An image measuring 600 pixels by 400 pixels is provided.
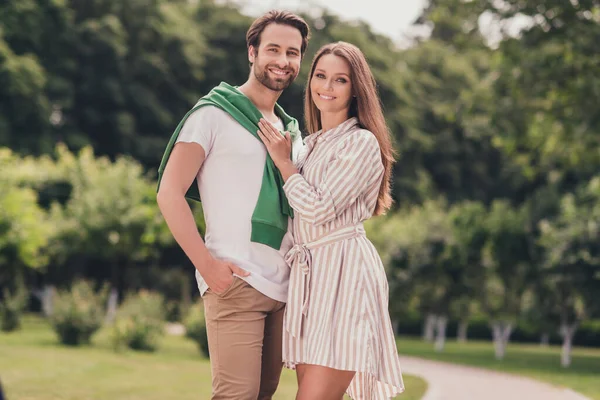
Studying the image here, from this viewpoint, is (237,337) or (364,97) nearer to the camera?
(237,337)

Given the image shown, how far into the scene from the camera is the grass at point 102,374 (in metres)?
11.9

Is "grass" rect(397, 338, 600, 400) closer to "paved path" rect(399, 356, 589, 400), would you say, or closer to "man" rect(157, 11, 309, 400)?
"paved path" rect(399, 356, 589, 400)

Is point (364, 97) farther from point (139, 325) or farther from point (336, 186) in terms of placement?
point (139, 325)

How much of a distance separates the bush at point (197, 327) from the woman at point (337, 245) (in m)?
13.9

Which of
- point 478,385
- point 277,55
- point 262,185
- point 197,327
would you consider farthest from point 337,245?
point 197,327

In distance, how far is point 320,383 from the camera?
4039 millimetres

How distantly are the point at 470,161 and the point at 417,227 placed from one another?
47.7ft

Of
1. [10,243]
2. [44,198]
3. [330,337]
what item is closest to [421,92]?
[44,198]

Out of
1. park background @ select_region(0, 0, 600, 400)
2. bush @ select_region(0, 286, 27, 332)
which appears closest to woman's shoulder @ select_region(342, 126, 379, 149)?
park background @ select_region(0, 0, 600, 400)

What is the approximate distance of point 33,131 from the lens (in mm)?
29484

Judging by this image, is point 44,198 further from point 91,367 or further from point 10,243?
point 91,367

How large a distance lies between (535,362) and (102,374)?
40.1 ft

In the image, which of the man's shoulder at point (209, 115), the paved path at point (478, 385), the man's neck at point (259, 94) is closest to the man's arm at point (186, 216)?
the man's shoulder at point (209, 115)

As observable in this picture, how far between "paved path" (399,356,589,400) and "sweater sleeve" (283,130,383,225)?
347 inches
